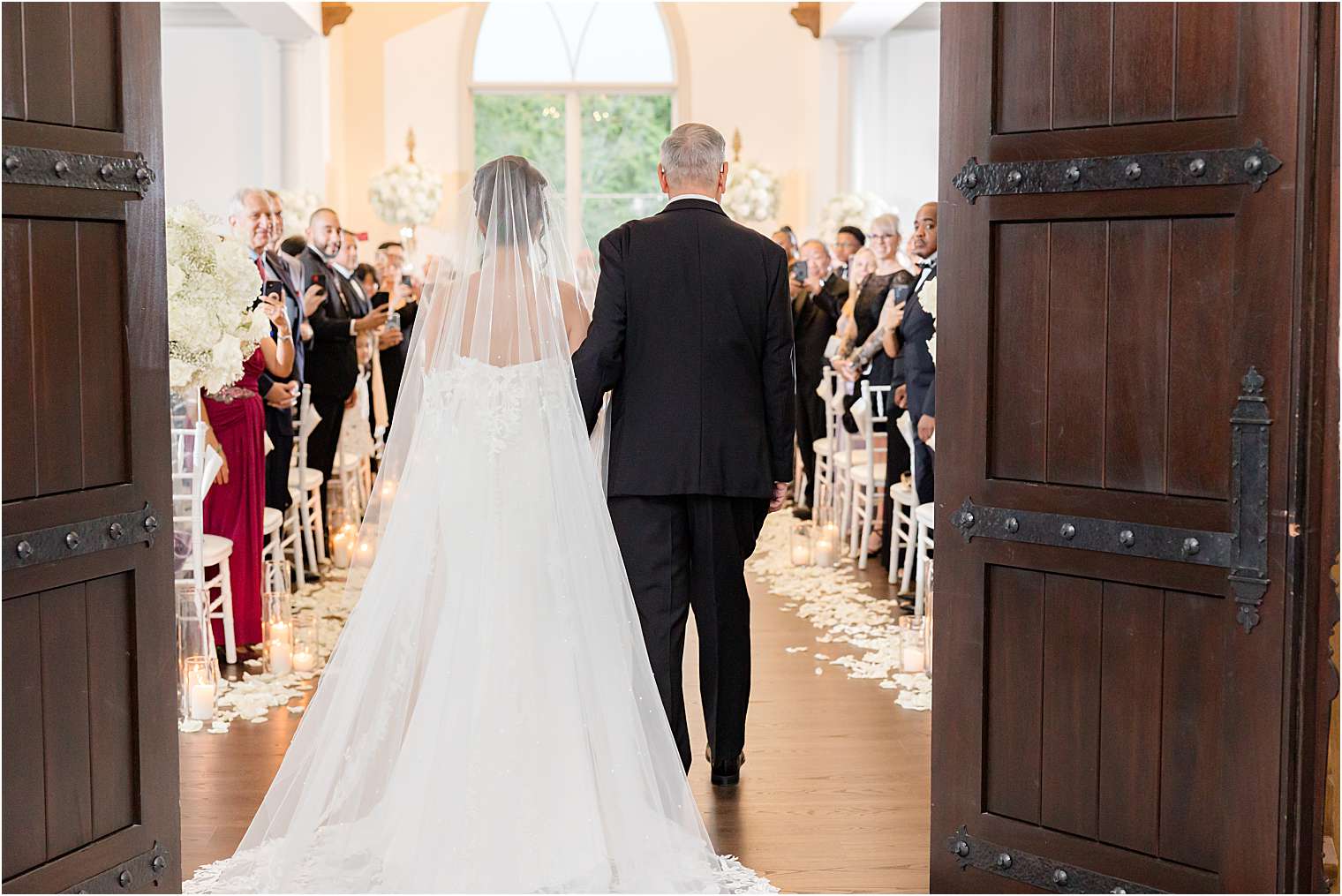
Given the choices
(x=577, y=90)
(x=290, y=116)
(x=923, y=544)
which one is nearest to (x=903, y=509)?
(x=923, y=544)

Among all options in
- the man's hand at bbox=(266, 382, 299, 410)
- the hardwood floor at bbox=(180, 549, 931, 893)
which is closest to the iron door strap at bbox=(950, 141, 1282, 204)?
the hardwood floor at bbox=(180, 549, 931, 893)

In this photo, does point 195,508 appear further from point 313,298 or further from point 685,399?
point 313,298

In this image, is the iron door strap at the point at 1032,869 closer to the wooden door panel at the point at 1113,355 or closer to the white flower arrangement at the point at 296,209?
the wooden door panel at the point at 1113,355

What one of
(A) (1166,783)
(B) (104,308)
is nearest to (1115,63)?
(A) (1166,783)

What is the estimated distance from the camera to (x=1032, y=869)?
3.06 meters

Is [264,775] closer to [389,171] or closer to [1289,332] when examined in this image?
[1289,332]

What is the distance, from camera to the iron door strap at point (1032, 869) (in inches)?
116

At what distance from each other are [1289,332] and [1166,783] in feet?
3.18

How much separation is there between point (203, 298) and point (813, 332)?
522 cm

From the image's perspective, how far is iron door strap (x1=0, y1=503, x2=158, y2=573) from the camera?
2.71 metres

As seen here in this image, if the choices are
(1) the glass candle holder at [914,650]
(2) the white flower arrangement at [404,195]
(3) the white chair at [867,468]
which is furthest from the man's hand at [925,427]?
(2) the white flower arrangement at [404,195]

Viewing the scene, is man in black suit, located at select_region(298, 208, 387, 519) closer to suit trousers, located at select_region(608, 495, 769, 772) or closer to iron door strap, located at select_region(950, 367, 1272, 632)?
suit trousers, located at select_region(608, 495, 769, 772)

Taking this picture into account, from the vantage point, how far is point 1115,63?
9.21 ft

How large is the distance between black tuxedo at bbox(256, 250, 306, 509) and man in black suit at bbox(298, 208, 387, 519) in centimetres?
59
